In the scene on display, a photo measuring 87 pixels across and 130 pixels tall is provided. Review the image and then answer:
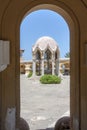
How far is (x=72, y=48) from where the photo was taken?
3.70 meters

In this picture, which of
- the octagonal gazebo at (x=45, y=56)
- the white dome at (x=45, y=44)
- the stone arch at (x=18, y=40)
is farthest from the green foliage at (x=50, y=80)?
the stone arch at (x=18, y=40)

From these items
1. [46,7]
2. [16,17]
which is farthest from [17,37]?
[46,7]

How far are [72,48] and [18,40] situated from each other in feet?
2.48

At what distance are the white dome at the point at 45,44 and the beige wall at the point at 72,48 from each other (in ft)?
50.8

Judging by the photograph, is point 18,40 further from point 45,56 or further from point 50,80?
point 45,56

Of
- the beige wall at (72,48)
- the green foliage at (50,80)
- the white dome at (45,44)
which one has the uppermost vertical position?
the white dome at (45,44)

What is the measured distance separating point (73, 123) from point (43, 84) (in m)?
12.7

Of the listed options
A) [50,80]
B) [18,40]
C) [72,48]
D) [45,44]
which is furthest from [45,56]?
[18,40]

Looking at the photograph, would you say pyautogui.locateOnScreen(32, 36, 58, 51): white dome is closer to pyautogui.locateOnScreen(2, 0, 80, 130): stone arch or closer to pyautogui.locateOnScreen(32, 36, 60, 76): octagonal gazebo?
pyautogui.locateOnScreen(32, 36, 60, 76): octagonal gazebo

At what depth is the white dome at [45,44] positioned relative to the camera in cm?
1919

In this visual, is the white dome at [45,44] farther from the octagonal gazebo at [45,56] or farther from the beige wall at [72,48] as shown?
the beige wall at [72,48]

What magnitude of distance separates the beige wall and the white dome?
15479 millimetres

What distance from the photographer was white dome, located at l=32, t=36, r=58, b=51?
1919cm

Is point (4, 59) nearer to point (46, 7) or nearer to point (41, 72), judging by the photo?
point (46, 7)
